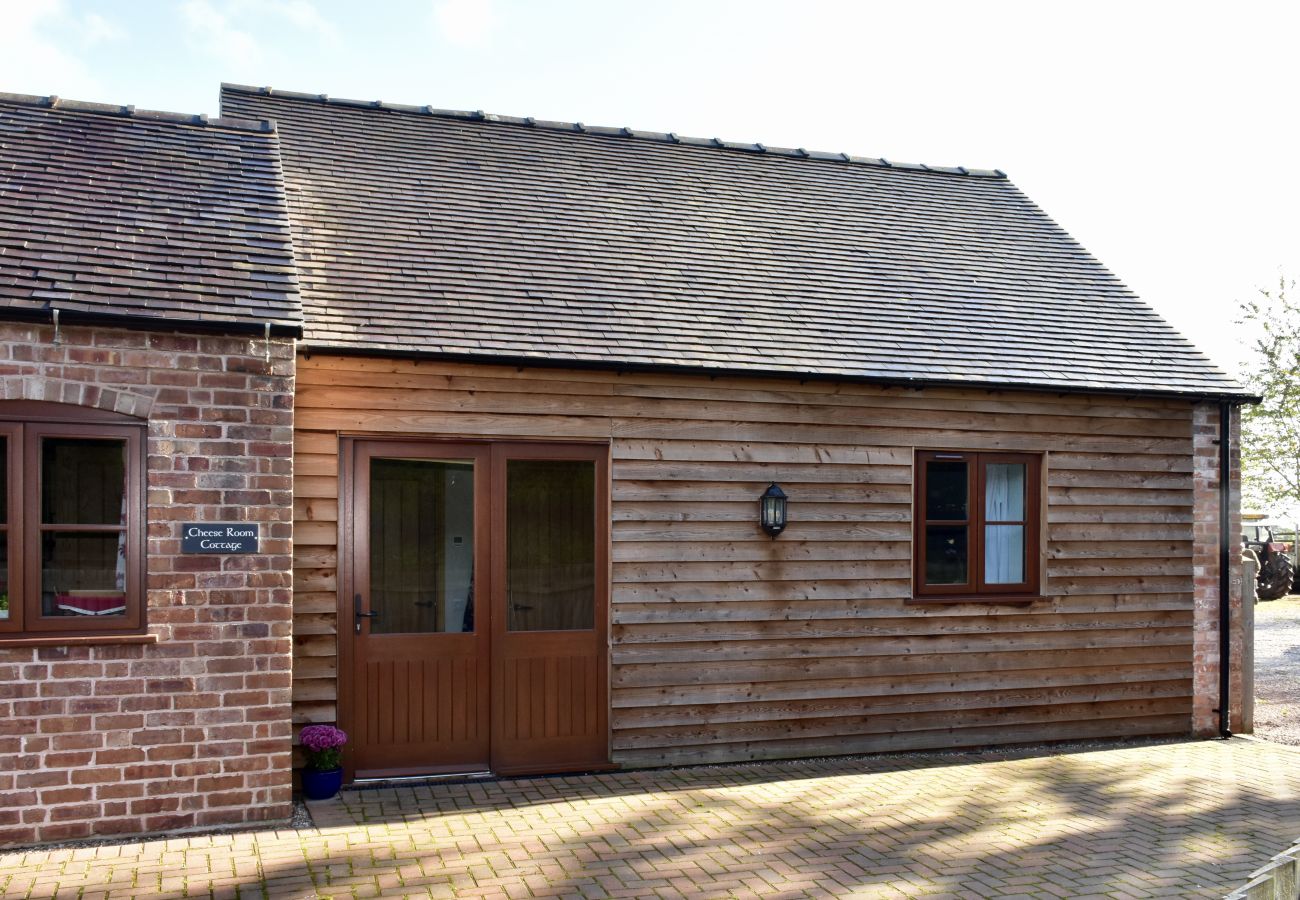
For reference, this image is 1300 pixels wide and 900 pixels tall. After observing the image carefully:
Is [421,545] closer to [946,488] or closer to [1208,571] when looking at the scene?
[946,488]

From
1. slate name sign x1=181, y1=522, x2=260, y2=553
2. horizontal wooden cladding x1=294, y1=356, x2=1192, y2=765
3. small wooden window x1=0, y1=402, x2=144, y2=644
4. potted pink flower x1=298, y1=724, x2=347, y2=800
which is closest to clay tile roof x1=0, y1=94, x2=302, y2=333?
small wooden window x1=0, y1=402, x2=144, y2=644

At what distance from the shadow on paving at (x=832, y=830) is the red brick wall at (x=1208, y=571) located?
1.13 metres

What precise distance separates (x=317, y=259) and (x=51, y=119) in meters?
1.96

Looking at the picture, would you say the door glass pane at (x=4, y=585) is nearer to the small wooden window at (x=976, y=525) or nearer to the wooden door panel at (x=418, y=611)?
the wooden door panel at (x=418, y=611)

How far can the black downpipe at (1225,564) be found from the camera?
9148 millimetres

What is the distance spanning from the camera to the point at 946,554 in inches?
340

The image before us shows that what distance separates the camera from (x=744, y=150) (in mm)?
11750

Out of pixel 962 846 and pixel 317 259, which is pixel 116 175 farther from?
pixel 962 846

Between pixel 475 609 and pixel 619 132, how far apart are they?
19.3 feet

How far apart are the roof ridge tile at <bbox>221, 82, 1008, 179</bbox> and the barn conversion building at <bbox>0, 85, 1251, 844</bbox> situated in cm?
15

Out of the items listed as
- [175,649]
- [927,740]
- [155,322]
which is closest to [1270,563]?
[927,740]

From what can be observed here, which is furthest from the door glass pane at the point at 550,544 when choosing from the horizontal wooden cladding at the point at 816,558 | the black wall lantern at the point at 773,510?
the black wall lantern at the point at 773,510

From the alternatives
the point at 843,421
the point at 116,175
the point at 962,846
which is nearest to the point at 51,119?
the point at 116,175

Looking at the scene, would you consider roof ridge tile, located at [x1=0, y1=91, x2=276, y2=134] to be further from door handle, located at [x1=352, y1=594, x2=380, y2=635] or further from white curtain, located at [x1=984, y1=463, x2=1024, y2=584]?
white curtain, located at [x1=984, y1=463, x2=1024, y2=584]
